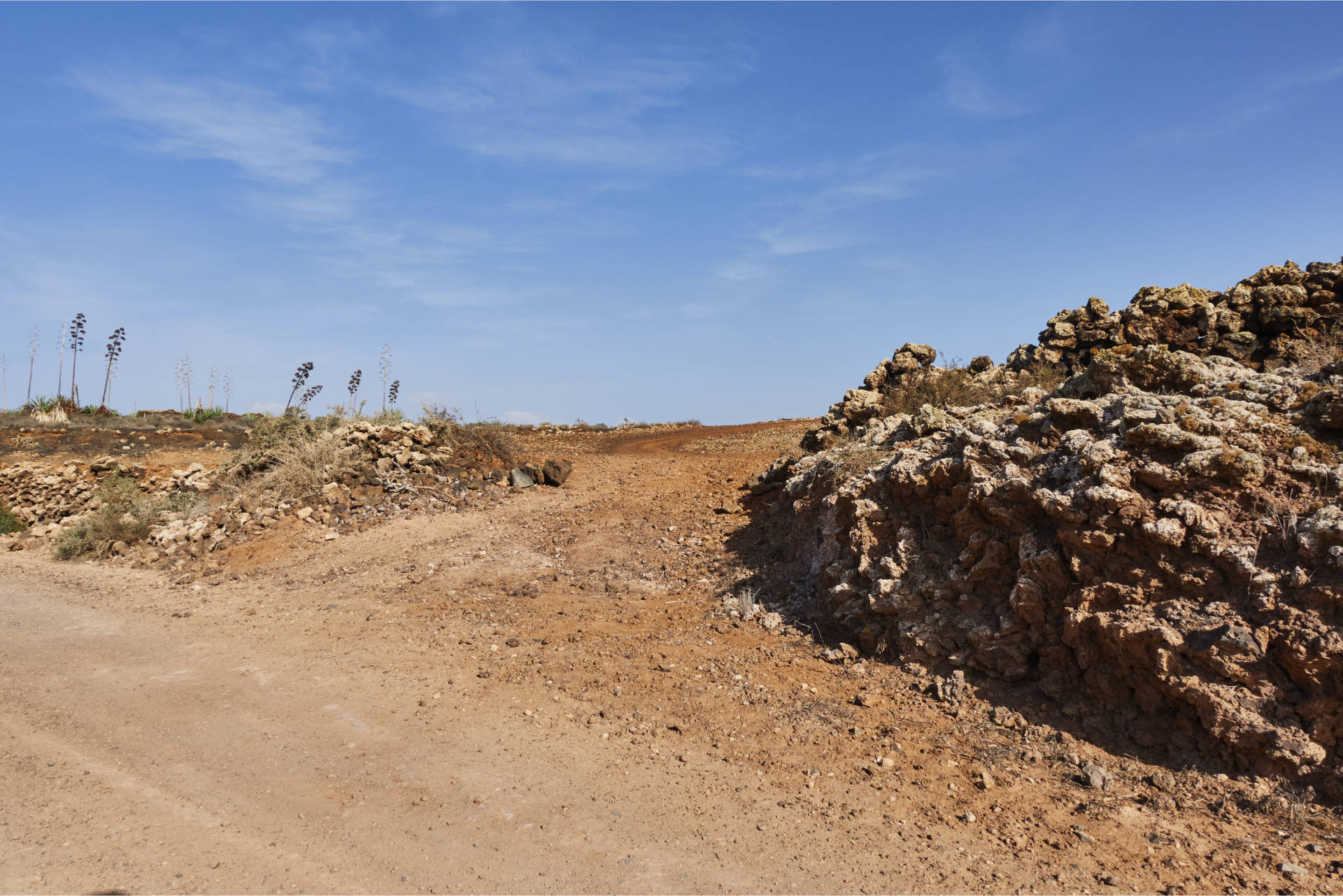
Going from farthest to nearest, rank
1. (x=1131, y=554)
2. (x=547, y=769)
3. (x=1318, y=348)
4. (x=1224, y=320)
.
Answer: (x=1224, y=320)
(x=1318, y=348)
(x=1131, y=554)
(x=547, y=769)

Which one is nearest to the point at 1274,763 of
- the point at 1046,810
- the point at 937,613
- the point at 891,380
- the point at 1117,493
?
the point at 1046,810

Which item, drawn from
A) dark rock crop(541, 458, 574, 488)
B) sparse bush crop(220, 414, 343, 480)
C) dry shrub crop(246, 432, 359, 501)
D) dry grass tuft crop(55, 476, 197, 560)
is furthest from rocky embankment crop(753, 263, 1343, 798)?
dry grass tuft crop(55, 476, 197, 560)

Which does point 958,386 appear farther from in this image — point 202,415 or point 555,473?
point 202,415

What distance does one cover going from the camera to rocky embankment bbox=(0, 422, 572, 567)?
11.1 metres

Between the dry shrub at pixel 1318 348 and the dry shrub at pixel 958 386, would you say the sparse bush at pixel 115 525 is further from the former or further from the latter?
the dry shrub at pixel 1318 348

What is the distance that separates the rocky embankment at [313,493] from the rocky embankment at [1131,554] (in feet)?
20.3

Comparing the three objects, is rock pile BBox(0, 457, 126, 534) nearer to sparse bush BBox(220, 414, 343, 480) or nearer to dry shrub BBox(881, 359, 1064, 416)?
sparse bush BBox(220, 414, 343, 480)

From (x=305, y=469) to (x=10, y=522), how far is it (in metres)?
6.40

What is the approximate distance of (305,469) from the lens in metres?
12.0

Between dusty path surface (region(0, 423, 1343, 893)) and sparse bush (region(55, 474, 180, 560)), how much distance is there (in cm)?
348

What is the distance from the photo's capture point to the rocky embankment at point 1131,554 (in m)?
4.23

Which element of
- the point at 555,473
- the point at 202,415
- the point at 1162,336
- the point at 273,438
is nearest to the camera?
the point at 1162,336

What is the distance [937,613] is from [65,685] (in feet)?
22.2

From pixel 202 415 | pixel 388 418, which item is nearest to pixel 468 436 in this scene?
pixel 388 418
